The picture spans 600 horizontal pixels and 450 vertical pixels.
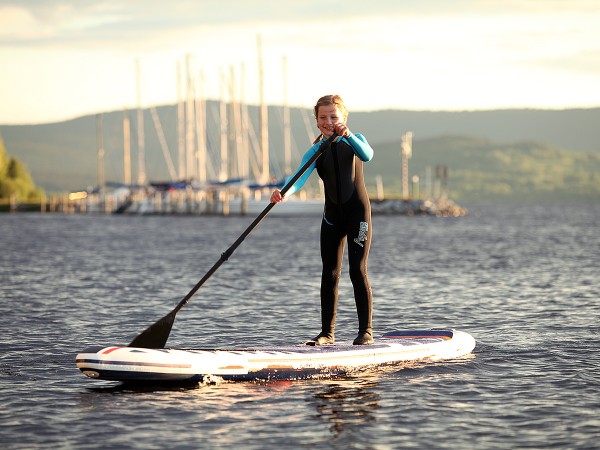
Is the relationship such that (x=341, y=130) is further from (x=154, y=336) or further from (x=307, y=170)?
(x=154, y=336)

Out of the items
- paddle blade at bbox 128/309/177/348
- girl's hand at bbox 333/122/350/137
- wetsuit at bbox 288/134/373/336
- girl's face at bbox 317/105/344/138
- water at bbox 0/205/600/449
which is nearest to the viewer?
water at bbox 0/205/600/449

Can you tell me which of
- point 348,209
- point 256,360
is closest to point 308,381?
point 256,360

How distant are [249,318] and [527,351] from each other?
5630 mm

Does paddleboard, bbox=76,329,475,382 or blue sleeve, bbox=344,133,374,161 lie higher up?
blue sleeve, bbox=344,133,374,161

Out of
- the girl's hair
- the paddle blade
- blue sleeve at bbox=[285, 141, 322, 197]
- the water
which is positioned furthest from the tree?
the paddle blade

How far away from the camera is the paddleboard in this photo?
1068cm

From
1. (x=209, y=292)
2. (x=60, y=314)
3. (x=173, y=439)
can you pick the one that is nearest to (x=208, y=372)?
(x=173, y=439)

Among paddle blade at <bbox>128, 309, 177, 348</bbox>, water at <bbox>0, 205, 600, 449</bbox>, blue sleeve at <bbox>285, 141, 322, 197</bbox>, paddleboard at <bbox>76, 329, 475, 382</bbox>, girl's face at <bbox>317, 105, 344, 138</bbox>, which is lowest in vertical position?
water at <bbox>0, 205, 600, 449</bbox>

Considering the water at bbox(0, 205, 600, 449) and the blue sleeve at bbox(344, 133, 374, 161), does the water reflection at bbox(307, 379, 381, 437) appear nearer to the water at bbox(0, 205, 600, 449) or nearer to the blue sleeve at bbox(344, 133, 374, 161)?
the water at bbox(0, 205, 600, 449)

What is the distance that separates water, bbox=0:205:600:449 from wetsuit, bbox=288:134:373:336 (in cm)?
102

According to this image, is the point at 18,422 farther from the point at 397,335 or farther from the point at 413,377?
the point at 397,335

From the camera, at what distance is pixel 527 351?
1391cm

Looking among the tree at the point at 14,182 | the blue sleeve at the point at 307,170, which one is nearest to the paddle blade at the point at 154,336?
the blue sleeve at the point at 307,170

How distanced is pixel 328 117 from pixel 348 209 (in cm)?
102
